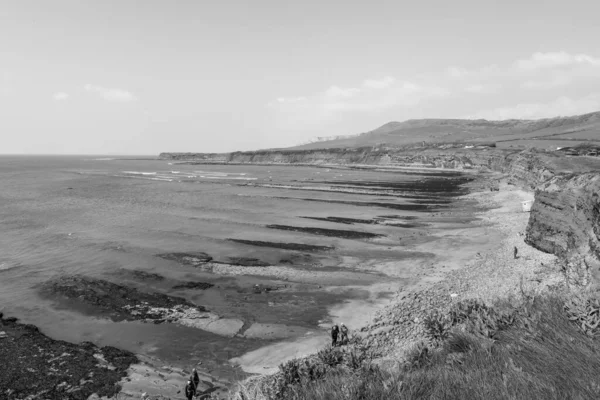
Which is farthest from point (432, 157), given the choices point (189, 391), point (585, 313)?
point (585, 313)

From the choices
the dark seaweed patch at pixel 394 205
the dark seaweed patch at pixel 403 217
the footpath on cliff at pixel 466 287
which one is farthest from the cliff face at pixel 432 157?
the footpath on cliff at pixel 466 287

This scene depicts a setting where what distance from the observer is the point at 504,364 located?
19.6ft

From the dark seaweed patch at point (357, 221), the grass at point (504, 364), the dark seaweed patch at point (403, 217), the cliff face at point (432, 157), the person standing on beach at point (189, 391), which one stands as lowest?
the person standing on beach at point (189, 391)

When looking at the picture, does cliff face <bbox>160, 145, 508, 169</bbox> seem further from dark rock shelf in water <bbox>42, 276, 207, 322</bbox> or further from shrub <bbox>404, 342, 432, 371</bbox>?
shrub <bbox>404, 342, 432, 371</bbox>

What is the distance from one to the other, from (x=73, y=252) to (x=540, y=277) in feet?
108

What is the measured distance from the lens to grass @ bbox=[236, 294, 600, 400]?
512 cm

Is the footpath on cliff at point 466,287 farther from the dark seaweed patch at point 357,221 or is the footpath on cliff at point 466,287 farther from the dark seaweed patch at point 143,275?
the dark seaweed patch at point 143,275

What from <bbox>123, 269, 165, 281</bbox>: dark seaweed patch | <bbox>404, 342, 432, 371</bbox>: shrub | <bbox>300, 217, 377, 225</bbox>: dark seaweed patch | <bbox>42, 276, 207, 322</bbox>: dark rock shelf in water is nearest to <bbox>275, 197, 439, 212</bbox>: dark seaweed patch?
<bbox>300, 217, 377, 225</bbox>: dark seaweed patch

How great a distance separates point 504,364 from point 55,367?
48.1 feet

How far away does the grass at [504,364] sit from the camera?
5125 mm

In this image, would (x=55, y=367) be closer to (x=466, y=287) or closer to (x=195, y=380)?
(x=195, y=380)

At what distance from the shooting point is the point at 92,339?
15.5 metres

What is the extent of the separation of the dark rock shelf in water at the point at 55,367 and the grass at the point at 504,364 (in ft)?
26.3

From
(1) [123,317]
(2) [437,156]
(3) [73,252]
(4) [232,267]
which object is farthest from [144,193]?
(2) [437,156]
